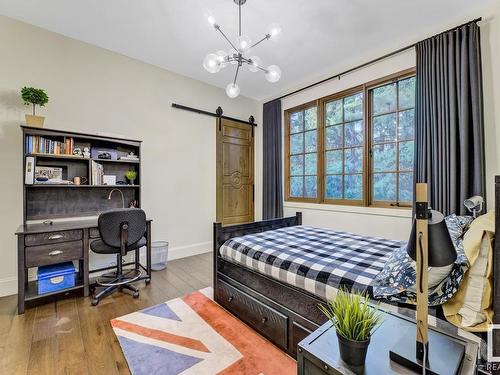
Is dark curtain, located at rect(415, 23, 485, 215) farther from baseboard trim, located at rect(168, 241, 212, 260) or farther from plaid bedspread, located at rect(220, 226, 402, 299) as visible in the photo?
baseboard trim, located at rect(168, 241, 212, 260)

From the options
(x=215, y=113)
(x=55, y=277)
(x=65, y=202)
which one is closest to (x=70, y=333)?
(x=55, y=277)

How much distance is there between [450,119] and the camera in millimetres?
2328

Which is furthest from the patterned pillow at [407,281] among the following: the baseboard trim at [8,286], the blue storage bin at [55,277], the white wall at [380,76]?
the baseboard trim at [8,286]

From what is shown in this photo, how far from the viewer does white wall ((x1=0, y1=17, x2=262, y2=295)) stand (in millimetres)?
2484

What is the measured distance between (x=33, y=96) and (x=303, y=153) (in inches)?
139

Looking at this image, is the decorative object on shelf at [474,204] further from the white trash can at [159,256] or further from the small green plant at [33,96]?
the small green plant at [33,96]

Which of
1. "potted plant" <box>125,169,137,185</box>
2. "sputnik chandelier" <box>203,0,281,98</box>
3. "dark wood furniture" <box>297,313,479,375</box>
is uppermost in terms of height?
"sputnik chandelier" <box>203,0,281,98</box>

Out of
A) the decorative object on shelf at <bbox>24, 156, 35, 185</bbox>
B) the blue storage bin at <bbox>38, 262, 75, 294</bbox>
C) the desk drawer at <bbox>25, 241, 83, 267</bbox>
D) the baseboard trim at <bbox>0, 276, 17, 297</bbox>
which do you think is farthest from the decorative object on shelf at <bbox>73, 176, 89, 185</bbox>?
the baseboard trim at <bbox>0, 276, 17, 297</bbox>

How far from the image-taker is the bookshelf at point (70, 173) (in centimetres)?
243

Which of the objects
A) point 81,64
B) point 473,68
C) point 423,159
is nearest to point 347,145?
point 423,159

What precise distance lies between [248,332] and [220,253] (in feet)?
2.25

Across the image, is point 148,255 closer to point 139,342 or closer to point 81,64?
point 139,342

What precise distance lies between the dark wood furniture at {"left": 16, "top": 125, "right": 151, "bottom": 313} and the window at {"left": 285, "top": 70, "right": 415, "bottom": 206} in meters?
2.57

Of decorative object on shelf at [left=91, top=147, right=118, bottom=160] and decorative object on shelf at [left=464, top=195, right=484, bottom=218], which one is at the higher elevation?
decorative object on shelf at [left=91, top=147, right=118, bottom=160]
